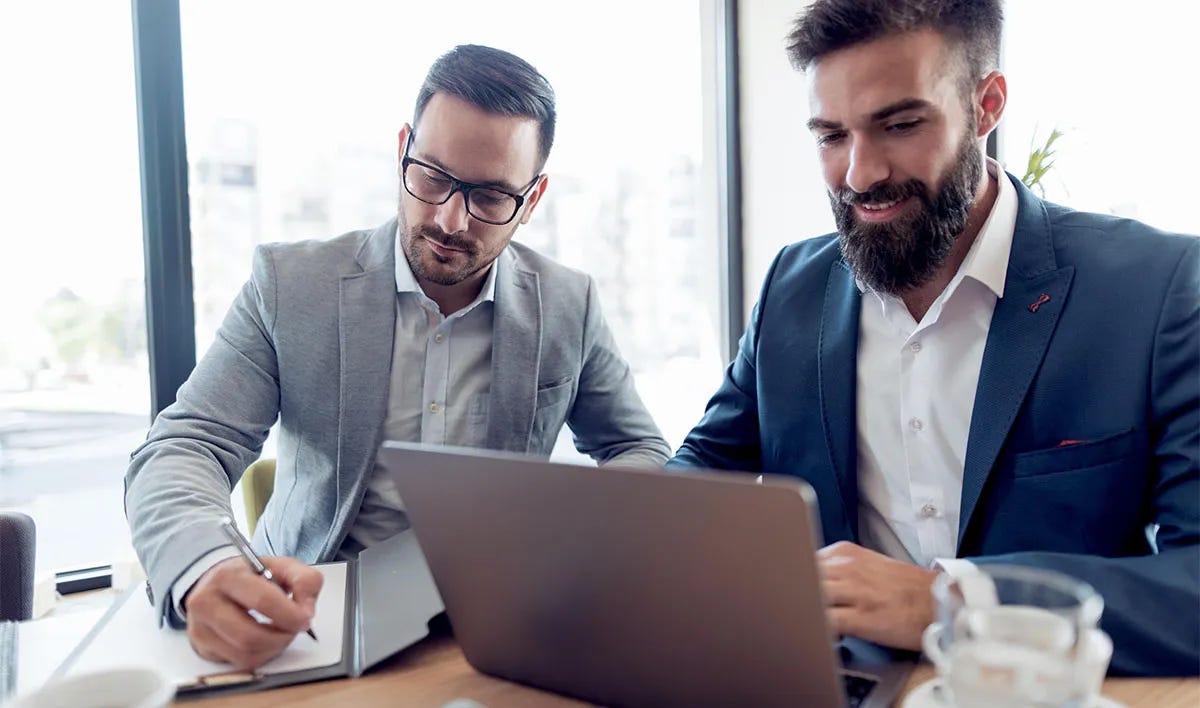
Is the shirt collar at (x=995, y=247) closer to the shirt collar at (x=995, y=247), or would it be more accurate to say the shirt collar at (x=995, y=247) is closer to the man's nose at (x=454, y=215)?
the shirt collar at (x=995, y=247)

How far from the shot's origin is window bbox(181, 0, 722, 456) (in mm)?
2562

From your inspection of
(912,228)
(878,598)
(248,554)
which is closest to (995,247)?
(912,228)

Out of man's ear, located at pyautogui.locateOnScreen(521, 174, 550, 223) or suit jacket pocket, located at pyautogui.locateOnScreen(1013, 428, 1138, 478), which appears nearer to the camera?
suit jacket pocket, located at pyautogui.locateOnScreen(1013, 428, 1138, 478)

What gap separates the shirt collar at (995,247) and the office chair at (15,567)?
4.68ft

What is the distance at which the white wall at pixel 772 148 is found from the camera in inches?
126

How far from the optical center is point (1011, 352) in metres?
1.23

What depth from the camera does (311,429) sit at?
1590 mm

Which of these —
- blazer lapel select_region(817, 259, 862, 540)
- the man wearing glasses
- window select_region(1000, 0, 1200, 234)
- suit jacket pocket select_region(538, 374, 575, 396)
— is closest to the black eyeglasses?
the man wearing glasses

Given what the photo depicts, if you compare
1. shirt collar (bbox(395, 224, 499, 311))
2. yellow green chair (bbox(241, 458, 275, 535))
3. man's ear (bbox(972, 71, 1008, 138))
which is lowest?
yellow green chair (bbox(241, 458, 275, 535))

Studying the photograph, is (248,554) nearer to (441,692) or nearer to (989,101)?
(441,692)

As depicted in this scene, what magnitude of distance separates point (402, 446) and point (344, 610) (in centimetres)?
38

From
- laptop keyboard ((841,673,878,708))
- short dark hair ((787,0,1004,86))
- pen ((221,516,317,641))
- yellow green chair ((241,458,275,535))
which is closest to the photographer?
laptop keyboard ((841,673,878,708))

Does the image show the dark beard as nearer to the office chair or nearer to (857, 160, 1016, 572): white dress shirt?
(857, 160, 1016, 572): white dress shirt

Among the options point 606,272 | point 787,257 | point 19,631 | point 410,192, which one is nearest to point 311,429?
point 410,192
